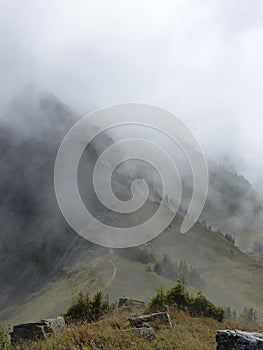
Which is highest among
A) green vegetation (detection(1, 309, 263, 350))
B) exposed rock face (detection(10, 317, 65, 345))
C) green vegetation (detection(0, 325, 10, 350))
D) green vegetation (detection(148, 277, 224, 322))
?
green vegetation (detection(148, 277, 224, 322))

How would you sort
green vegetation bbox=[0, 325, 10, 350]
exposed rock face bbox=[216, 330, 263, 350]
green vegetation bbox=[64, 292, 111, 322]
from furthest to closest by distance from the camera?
green vegetation bbox=[64, 292, 111, 322] → green vegetation bbox=[0, 325, 10, 350] → exposed rock face bbox=[216, 330, 263, 350]

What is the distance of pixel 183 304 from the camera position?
21438 mm

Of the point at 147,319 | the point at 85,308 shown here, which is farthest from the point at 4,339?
the point at 85,308

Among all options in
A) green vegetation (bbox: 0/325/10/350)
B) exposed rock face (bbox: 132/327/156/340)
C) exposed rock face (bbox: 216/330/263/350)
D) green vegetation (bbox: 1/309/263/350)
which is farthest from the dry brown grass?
exposed rock face (bbox: 216/330/263/350)

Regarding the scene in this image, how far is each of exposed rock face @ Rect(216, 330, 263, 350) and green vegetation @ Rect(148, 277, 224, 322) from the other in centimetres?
1237

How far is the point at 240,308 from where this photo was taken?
616 ft

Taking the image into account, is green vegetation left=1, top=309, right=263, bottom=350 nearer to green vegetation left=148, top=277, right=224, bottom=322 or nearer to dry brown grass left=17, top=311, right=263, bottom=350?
dry brown grass left=17, top=311, right=263, bottom=350

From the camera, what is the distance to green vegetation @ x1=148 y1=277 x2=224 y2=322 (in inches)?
802

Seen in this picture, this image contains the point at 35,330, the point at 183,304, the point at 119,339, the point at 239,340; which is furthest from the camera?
the point at 183,304

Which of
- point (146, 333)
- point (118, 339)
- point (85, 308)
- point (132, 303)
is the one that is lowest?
point (118, 339)

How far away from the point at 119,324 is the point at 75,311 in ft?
19.1

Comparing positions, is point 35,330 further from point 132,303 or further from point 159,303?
point 132,303

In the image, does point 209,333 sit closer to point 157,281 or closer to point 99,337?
point 99,337

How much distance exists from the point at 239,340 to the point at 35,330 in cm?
904
